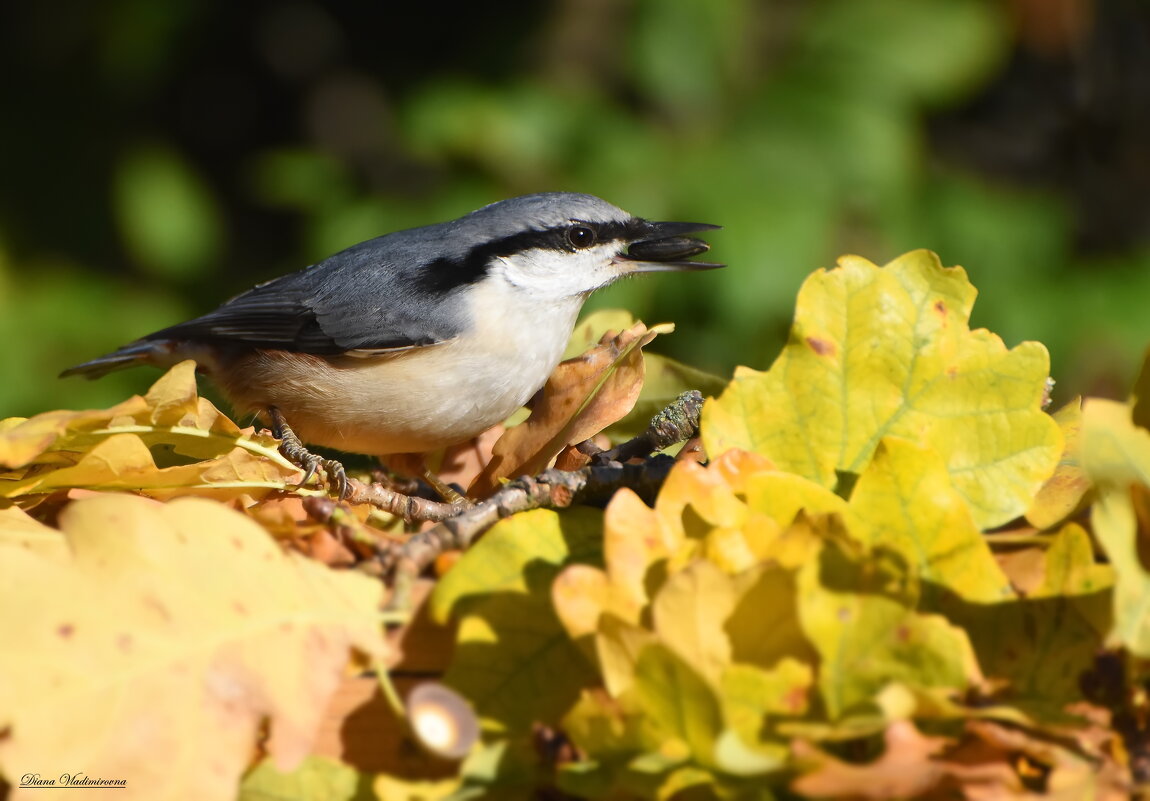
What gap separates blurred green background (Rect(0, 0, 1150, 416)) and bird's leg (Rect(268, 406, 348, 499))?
100 cm

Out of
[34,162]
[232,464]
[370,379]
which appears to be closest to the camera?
[232,464]

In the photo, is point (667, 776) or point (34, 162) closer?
point (667, 776)

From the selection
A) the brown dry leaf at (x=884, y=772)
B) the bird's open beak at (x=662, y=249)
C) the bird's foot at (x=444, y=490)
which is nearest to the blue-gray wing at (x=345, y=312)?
the bird's open beak at (x=662, y=249)

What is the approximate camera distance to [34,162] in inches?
131

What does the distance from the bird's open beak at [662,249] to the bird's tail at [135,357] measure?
797 millimetres

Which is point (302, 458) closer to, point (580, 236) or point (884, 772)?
point (580, 236)

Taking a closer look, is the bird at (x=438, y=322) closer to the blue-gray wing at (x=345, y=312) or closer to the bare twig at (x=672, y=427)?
the blue-gray wing at (x=345, y=312)

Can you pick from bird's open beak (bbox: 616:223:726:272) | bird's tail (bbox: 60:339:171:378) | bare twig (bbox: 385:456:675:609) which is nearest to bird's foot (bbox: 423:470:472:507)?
bare twig (bbox: 385:456:675:609)

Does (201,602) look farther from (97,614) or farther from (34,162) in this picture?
(34,162)

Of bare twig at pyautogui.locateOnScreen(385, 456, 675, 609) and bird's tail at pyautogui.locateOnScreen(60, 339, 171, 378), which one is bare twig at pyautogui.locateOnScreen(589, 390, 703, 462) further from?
bird's tail at pyautogui.locateOnScreen(60, 339, 171, 378)

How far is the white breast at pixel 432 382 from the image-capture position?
1433mm

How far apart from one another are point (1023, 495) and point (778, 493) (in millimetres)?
155

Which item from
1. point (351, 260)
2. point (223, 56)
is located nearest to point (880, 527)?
point (351, 260)

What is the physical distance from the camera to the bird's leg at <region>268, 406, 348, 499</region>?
33.6 inches
